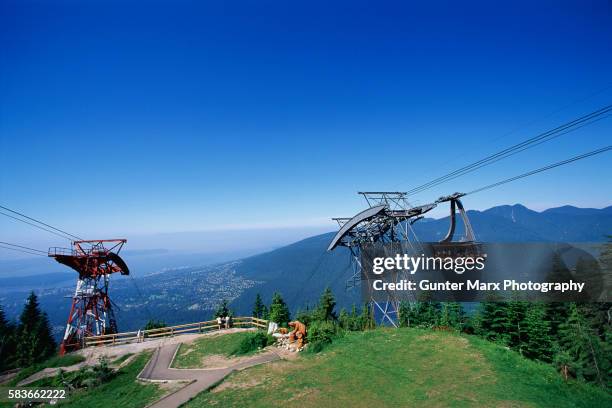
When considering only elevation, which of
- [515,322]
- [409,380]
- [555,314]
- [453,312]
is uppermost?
[409,380]

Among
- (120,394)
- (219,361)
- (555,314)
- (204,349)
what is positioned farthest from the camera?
(555,314)

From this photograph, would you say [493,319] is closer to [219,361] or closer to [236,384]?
[219,361]

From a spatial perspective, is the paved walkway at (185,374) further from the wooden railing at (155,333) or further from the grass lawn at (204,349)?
the wooden railing at (155,333)

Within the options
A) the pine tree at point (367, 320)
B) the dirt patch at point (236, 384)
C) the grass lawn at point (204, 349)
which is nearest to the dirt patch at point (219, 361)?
the grass lawn at point (204, 349)

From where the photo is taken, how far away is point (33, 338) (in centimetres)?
4247

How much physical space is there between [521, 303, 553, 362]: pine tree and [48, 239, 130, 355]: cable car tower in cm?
3935

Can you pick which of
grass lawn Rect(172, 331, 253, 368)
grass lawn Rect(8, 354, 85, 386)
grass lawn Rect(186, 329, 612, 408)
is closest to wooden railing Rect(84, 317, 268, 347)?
grass lawn Rect(172, 331, 253, 368)

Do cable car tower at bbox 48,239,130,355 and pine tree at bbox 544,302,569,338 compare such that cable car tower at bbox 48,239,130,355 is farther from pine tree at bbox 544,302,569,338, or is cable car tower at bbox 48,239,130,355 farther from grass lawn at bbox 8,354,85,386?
pine tree at bbox 544,302,569,338

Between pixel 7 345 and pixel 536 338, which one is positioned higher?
pixel 536 338

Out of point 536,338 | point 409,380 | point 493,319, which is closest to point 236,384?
point 409,380

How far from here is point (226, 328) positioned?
26.0 metres

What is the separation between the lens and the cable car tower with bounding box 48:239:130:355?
2842cm

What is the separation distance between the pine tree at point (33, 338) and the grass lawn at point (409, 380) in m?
43.4

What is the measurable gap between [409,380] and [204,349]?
14398 mm
